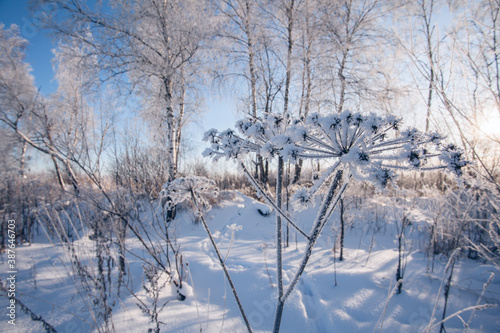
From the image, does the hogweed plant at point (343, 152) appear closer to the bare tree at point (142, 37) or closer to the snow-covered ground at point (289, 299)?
the snow-covered ground at point (289, 299)

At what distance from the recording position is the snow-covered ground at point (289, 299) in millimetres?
1731

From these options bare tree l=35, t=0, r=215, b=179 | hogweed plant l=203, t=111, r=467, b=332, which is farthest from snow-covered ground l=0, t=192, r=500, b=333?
bare tree l=35, t=0, r=215, b=179

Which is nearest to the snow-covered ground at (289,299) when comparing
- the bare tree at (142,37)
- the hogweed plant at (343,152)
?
the hogweed plant at (343,152)

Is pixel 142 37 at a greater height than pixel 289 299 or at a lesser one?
greater

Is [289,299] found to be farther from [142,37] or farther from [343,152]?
[142,37]

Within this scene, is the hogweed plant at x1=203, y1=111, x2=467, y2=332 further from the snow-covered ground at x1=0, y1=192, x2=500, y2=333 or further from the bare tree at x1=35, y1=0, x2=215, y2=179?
the bare tree at x1=35, y1=0, x2=215, y2=179

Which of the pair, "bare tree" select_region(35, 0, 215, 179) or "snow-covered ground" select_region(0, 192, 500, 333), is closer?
"snow-covered ground" select_region(0, 192, 500, 333)

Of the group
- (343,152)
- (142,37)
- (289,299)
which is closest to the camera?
(343,152)

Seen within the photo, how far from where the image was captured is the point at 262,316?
1883 millimetres

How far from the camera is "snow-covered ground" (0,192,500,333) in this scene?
1.73 metres

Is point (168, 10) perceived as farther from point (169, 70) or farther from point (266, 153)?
point (266, 153)

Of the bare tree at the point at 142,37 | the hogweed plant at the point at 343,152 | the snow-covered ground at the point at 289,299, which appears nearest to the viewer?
the hogweed plant at the point at 343,152

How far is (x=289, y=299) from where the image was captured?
2.04 metres

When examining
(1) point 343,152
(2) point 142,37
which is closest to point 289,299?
(1) point 343,152
